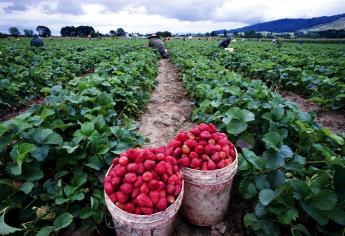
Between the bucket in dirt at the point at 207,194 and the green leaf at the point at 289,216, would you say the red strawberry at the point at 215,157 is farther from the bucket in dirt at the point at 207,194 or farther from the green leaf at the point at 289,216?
the green leaf at the point at 289,216

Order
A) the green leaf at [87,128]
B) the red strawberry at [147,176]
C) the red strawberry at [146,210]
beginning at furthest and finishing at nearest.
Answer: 1. the green leaf at [87,128]
2. the red strawberry at [147,176]
3. the red strawberry at [146,210]

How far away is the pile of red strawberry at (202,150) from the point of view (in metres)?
2.37

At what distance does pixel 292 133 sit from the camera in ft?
11.2

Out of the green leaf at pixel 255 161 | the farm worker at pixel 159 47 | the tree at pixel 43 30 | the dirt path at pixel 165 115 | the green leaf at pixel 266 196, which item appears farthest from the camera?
the tree at pixel 43 30

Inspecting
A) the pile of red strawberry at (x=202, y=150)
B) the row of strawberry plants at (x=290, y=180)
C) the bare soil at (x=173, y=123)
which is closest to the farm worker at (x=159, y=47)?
the bare soil at (x=173, y=123)

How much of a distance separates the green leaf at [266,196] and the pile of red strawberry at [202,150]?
39cm

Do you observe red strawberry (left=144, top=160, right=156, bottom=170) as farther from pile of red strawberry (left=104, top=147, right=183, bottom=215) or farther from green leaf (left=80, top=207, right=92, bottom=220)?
green leaf (left=80, top=207, right=92, bottom=220)

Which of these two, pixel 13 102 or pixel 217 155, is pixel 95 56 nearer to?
pixel 13 102

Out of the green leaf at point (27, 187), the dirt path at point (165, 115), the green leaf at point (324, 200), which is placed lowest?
the dirt path at point (165, 115)

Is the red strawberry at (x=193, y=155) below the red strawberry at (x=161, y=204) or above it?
above

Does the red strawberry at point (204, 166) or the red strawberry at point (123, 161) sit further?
the red strawberry at point (204, 166)

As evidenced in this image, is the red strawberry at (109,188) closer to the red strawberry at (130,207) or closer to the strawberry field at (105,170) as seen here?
the red strawberry at (130,207)

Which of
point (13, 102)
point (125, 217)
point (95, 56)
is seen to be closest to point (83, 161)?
point (125, 217)

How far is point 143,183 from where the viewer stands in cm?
208
